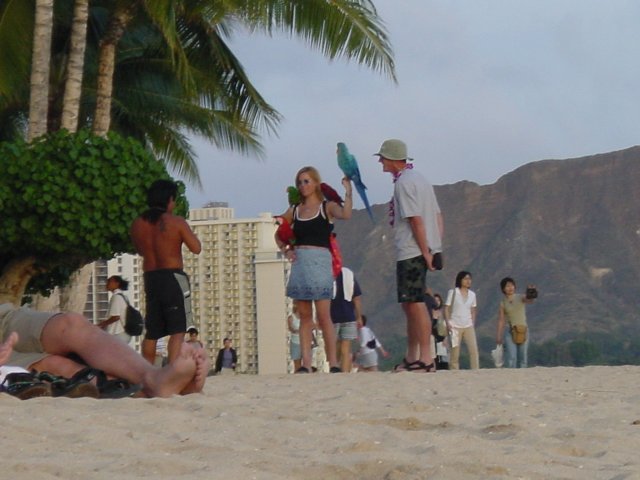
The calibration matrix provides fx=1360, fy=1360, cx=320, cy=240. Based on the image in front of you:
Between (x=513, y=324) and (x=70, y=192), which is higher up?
(x=70, y=192)

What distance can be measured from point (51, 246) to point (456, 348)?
4431 mm

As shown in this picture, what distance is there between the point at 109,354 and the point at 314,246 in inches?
173

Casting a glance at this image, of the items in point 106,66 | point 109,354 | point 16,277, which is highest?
point 106,66

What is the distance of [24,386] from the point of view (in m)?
6.02

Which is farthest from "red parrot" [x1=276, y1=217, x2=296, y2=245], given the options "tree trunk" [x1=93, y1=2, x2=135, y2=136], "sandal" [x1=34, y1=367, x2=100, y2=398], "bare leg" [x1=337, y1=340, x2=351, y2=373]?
"tree trunk" [x1=93, y1=2, x2=135, y2=136]

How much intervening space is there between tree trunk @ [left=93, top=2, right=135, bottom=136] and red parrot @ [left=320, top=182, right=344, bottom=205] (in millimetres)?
7141

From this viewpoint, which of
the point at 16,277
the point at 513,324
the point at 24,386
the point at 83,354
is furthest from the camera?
the point at 16,277

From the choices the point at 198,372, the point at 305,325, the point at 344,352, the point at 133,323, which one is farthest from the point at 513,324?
the point at 198,372

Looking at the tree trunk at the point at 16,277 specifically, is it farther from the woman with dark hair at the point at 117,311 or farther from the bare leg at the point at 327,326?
the bare leg at the point at 327,326

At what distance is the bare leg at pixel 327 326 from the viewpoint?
34.3 feet

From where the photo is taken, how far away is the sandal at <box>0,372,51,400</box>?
6.00 metres

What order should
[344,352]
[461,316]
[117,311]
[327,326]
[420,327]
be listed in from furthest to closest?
1. [461,316]
2. [117,311]
3. [344,352]
4. [327,326]
5. [420,327]

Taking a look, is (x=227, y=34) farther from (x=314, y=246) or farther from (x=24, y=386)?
(x=24, y=386)

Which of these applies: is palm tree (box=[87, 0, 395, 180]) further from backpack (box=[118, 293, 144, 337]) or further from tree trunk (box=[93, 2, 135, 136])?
backpack (box=[118, 293, 144, 337])
